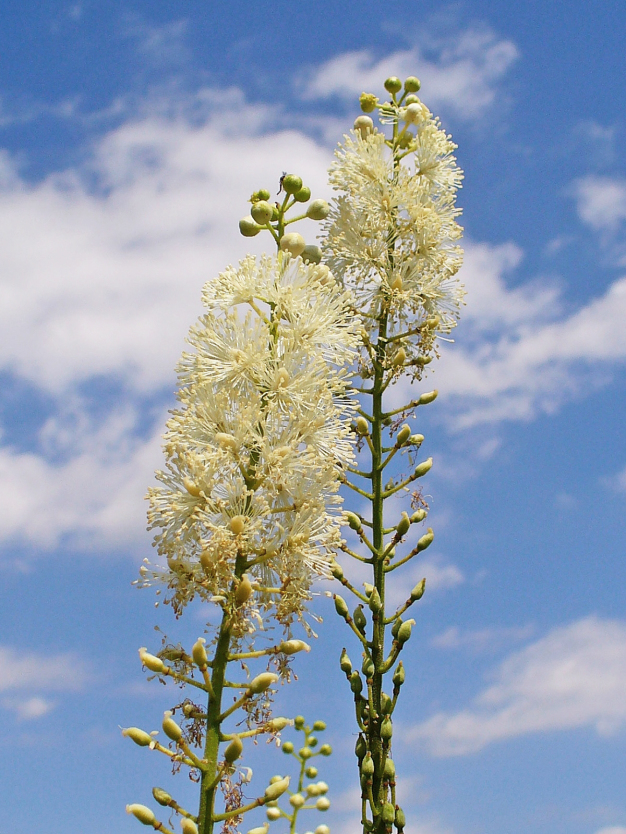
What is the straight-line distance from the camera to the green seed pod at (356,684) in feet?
20.1

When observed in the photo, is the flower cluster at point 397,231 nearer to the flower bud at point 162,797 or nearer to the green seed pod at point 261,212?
the green seed pod at point 261,212

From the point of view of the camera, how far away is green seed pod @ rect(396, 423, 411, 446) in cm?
696

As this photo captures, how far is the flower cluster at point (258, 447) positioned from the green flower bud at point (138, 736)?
2.36 feet

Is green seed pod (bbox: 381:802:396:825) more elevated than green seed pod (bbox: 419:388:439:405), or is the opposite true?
green seed pod (bbox: 419:388:439:405)

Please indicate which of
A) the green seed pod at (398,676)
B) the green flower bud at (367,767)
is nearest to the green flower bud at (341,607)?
the green seed pod at (398,676)

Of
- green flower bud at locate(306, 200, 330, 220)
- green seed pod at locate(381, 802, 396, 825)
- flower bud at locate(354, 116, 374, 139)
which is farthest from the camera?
flower bud at locate(354, 116, 374, 139)

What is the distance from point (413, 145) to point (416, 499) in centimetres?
307

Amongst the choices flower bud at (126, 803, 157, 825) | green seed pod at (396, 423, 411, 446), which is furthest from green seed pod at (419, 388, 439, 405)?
flower bud at (126, 803, 157, 825)

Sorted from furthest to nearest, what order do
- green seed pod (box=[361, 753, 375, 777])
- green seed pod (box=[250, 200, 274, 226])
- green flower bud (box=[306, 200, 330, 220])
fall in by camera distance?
green flower bud (box=[306, 200, 330, 220]), green seed pod (box=[250, 200, 274, 226]), green seed pod (box=[361, 753, 375, 777])

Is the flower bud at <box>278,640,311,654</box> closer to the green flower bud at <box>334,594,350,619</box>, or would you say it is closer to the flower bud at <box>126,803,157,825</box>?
the flower bud at <box>126,803,157,825</box>

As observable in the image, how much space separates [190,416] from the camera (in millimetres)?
5289

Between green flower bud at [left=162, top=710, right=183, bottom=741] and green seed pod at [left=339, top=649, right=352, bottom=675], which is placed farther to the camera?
green seed pod at [left=339, top=649, right=352, bottom=675]

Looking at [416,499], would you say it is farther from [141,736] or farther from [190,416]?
[141,736]

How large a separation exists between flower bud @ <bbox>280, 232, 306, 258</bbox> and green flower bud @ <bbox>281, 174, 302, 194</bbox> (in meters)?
0.37
